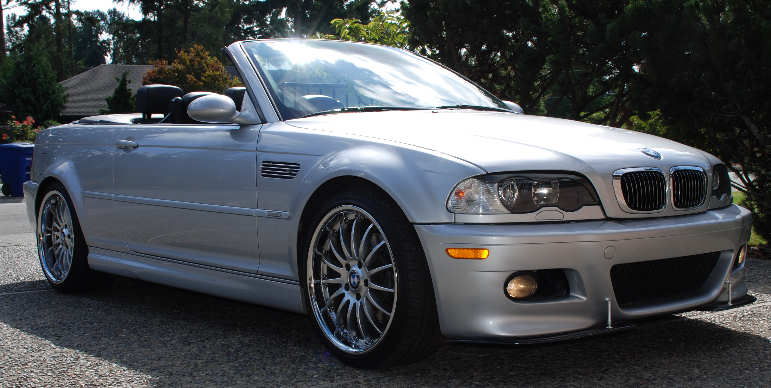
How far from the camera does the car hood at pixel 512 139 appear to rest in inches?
147

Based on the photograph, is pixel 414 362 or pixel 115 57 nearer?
pixel 414 362

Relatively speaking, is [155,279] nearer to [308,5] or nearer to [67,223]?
[67,223]

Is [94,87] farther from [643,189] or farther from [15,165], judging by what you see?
[643,189]

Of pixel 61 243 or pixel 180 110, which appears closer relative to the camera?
pixel 180 110

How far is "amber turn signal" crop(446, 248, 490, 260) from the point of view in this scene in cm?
355

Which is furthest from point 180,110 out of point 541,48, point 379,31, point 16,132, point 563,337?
point 16,132

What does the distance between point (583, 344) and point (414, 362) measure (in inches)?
38.7

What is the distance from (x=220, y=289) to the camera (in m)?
4.80

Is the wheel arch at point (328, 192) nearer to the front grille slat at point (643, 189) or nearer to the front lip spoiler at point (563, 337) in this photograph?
the front lip spoiler at point (563, 337)

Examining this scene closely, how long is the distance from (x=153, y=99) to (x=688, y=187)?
4.03 metres

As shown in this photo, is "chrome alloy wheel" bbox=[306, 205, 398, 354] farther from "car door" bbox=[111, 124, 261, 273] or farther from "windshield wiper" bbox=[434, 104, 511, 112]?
"windshield wiper" bbox=[434, 104, 511, 112]

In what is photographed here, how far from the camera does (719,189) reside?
14.4 ft

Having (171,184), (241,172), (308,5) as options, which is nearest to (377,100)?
(241,172)

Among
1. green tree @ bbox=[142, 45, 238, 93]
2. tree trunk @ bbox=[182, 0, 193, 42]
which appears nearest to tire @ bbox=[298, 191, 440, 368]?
green tree @ bbox=[142, 45, 238, 93]
